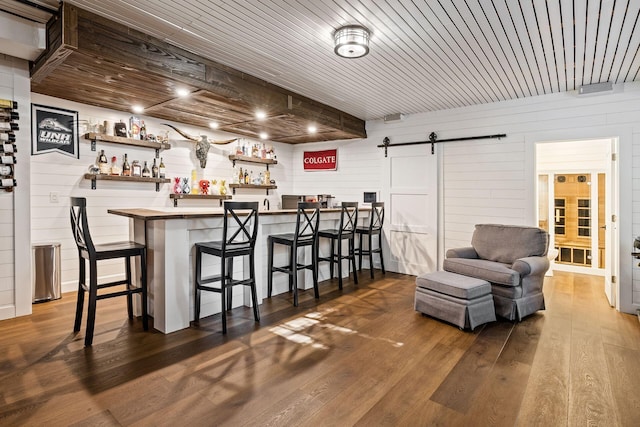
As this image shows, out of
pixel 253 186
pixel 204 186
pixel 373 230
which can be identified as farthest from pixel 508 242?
pixel 204 186

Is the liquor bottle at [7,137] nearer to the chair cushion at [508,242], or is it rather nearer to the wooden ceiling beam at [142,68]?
the wooden ceiling beam at [142,68]

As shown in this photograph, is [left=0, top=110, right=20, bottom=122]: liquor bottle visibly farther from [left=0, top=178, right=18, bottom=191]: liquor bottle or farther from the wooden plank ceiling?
the wooden plank ceiling

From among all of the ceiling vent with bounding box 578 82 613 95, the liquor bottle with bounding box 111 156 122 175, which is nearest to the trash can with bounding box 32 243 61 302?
the liquor bottle with bounding box 111 156 122 175

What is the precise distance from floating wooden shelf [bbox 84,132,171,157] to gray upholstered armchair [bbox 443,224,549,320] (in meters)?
3.90

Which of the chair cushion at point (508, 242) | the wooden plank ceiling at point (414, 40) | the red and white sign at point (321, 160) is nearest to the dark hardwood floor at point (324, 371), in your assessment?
the chair cushion at point (508, 242)

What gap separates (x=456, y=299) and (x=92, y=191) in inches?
167

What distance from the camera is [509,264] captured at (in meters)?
3.87

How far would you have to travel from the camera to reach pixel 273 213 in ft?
12.9

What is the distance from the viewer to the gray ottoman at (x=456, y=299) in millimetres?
3139

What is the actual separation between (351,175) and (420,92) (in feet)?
6.76

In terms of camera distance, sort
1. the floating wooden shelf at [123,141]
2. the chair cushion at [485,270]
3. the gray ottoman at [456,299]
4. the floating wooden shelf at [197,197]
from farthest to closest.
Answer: the floating wooden shelf at [197,197] < the floating wooden shelf at [123,141] < the chair cushion at [485,270] < the gray ottoman at [456,299]

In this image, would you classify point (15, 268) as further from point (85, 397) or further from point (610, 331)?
point (610, 331)

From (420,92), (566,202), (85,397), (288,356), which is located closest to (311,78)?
(420,92)

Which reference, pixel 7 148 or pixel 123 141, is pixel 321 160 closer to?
pixel 123 141
